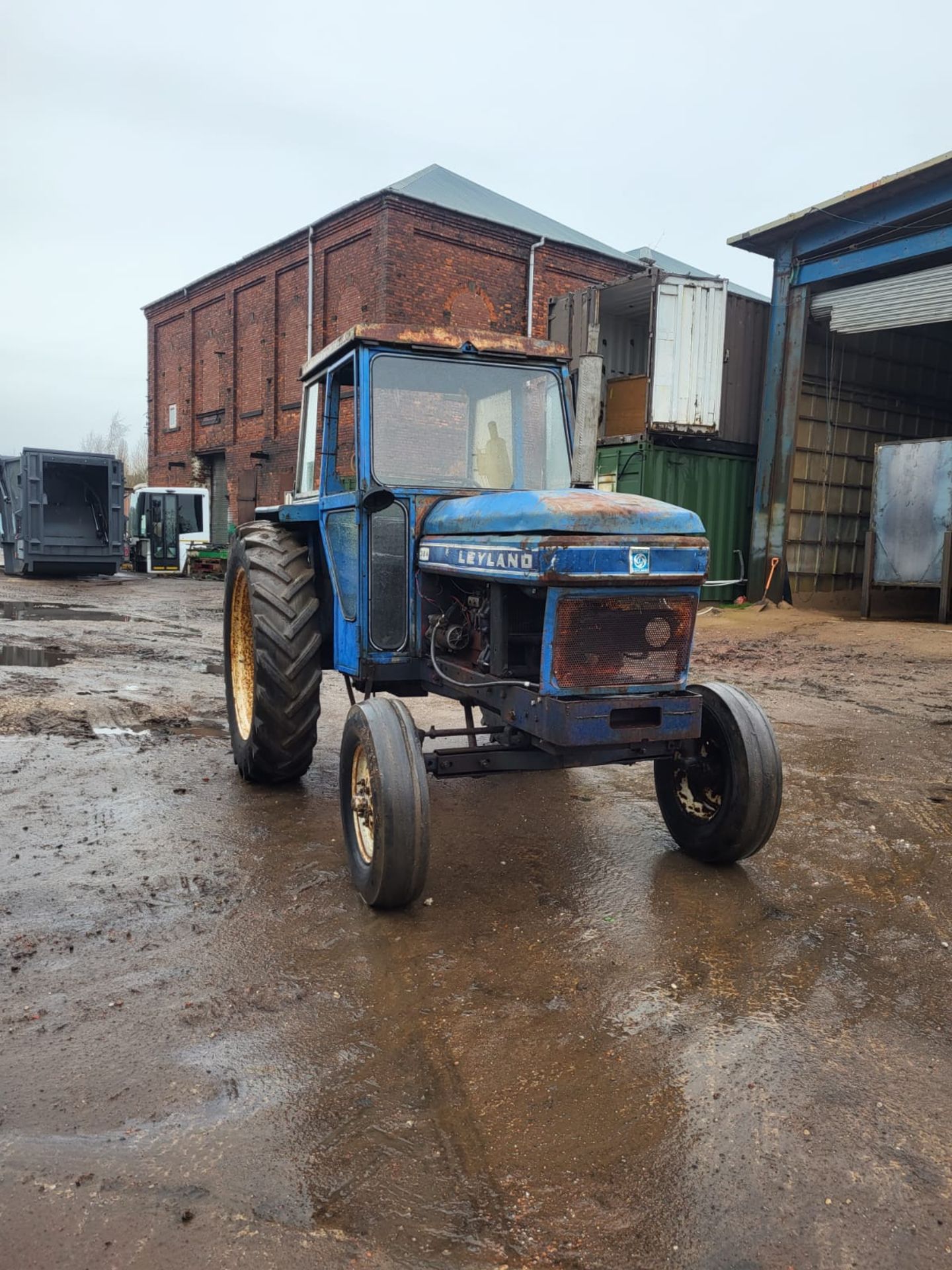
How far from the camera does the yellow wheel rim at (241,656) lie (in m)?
5.46

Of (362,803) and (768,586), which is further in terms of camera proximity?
(768,586)

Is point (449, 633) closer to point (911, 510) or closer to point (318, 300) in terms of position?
point (911, 510)

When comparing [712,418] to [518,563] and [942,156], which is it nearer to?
[942,156]

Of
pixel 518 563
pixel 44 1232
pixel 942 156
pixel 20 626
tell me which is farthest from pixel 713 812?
pixel 942 156

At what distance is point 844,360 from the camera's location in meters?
15.5

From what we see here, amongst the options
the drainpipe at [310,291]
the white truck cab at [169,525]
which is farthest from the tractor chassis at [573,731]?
the white truck cab at [169,525]

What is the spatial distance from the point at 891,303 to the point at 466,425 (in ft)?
37.2

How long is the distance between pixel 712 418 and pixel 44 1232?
47.3 feet

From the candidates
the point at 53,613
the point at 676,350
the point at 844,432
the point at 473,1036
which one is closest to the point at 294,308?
the point at 676,350

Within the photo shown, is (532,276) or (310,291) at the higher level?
(532,276)

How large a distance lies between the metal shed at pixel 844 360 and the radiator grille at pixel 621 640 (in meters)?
11.5

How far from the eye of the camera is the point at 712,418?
48.2 feet

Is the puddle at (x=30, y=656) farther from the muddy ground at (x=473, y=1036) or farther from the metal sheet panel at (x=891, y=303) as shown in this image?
the metal sheet panel at (x=891, y=303)

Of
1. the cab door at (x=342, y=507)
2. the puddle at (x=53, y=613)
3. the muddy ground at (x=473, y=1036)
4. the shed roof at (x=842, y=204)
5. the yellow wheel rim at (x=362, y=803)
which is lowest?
the puddle at (x=53, y=613)
